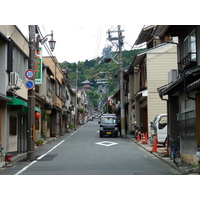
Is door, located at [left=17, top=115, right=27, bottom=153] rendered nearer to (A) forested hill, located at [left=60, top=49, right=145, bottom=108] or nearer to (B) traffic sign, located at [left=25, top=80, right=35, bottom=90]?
(B) traffic sign, located at [left=25, top=80, right=35, bottom=90]

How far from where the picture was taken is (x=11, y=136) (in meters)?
18.2

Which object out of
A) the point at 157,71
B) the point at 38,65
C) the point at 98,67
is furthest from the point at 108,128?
the point at 98,67

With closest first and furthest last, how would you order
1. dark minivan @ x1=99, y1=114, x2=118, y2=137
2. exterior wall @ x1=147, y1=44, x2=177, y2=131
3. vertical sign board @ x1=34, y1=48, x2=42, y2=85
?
vertical sign board @ x1=34, y1=48, x2=42, y2=85, exterior wall @ x1=147, y1=44, x2=177, y2=131, dark minivan @ x1=99, y1=114, x2=118, y2=137

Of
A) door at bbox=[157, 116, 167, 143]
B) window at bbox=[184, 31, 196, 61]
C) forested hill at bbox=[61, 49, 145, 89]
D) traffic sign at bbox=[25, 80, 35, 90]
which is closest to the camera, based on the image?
window at bbox=[184, 31, 196, 61]

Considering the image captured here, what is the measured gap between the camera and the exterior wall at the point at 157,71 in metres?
29.5

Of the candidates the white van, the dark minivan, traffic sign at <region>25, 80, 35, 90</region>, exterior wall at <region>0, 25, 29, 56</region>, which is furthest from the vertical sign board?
the dark minivan

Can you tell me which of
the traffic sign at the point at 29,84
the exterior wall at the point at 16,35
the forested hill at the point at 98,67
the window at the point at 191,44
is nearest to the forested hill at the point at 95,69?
the forested hill at the point at 98,67

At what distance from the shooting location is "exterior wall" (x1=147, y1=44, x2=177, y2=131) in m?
29.5

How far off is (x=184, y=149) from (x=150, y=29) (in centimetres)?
1701

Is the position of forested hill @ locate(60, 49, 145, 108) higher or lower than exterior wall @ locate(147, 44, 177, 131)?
higher

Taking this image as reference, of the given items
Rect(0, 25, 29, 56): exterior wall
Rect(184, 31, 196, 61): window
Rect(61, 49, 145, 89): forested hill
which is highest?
Rect(61, 49, 145, 89): forested hill

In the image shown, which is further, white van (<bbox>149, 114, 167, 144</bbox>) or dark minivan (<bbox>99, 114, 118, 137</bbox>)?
dark minivan (<bbox>99, 114, 118, 137</bbox>)

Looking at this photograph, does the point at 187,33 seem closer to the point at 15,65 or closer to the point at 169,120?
the point at 169,120

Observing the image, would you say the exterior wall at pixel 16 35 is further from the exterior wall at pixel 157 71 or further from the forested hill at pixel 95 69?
the exterior wall at pixel 157 71
